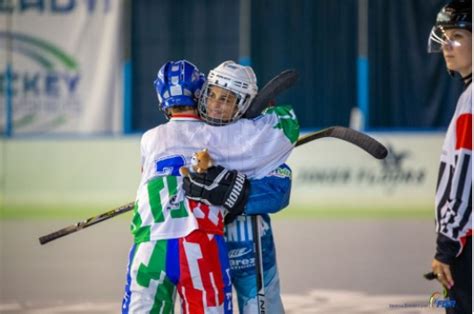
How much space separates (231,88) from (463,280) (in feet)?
2.71

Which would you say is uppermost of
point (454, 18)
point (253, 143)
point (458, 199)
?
point (454, 18)

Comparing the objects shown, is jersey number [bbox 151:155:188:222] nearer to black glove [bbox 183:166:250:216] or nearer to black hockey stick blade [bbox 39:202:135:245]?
black glove [bbox 183:166:250:216]

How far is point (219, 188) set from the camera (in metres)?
2.93

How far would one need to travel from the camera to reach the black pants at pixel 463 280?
2.71m

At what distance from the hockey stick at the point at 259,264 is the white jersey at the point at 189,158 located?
0.62 feet

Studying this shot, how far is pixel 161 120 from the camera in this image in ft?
28.8

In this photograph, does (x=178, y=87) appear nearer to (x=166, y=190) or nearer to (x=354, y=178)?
(x=166, y=190)

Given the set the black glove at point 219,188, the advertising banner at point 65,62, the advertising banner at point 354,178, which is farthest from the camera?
the advertising banner at point 65,62

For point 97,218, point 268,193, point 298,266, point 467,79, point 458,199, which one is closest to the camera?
point 458,199

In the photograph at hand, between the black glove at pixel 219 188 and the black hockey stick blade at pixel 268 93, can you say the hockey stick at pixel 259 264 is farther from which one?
the black hockey stick blade at pixel 268 93

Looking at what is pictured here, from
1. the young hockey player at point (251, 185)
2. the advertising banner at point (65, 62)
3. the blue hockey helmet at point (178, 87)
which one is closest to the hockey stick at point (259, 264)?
the young hockey player at point (251, 185)

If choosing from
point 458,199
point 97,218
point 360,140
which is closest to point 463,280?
point 458,199

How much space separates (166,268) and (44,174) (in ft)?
18.5

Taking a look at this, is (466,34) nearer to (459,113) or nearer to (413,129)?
(459,113)
